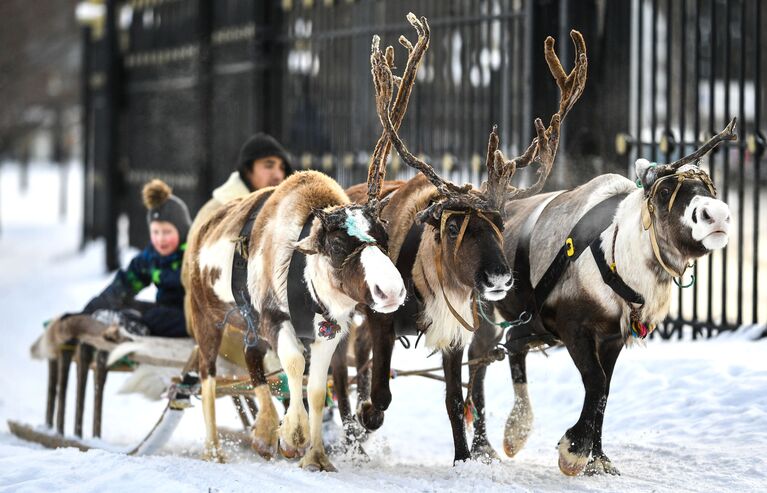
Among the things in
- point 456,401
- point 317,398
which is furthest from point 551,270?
point 317,398

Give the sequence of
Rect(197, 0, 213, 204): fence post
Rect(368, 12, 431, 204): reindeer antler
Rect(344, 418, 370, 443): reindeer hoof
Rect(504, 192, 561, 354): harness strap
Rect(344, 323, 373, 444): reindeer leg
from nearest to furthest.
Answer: Rect(368, 12, 431, 204): reindeer antler, Rect(504, 192, 561, 354): harness strap, Rect(344, 418, 370, 443): reindeer hoof, Rect(344, 323, 373, 444): reindeer leg, Rect(197, 0, 213, 204): fence post

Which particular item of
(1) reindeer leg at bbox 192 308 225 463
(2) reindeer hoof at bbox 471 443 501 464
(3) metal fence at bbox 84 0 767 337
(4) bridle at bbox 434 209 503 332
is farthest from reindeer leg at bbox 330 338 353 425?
(3) metal fence at bbox 84 0 767 337

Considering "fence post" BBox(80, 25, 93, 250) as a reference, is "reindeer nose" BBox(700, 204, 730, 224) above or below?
below

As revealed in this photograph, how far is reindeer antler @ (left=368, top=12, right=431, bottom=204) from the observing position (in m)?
6.23

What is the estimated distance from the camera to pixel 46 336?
28.6ft

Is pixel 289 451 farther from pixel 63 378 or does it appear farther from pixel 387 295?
pixel 63 378

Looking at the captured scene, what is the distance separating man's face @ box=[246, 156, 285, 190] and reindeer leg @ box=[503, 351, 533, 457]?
216 centimetres

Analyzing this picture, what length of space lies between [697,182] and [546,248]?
3.12 feet

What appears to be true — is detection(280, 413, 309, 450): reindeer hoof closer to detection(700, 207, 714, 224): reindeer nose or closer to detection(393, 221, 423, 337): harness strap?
detection(393, 221, 423, 337): harness strap

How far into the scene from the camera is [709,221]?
5.48 meters

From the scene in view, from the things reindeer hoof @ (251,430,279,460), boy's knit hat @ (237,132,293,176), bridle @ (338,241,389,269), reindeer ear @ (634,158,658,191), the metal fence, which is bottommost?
reindeer hoof @ (251,430,279,460)

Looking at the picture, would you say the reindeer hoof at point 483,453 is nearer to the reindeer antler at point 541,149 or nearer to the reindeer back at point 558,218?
the reindeer back at point 558,218

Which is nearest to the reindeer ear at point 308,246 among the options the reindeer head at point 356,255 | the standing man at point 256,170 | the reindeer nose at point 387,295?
the reindeer head at point 356,255

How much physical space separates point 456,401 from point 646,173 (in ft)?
4.95
